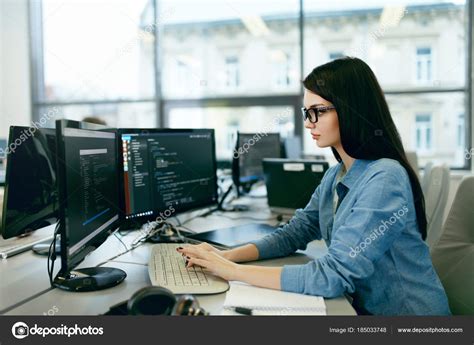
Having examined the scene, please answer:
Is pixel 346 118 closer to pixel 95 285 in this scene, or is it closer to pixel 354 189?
pixel 354 189

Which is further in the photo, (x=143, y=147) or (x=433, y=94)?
(x=433, y=94)

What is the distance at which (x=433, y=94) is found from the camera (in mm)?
4121

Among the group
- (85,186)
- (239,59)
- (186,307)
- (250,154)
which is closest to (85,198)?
(85,186)

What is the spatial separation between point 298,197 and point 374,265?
3.40 ft

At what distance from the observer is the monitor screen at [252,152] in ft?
8.02

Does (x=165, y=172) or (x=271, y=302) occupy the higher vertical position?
(x=165, y=172)

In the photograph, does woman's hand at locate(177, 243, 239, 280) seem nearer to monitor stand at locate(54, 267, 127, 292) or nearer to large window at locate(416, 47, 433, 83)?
monitor stand at locate(54, 267, 127, 292)

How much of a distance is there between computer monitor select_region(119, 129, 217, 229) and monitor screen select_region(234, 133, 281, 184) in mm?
594

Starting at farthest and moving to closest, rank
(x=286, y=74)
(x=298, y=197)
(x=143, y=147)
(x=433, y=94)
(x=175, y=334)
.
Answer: (x=286, y=74) < (x=433, y=94) < (x=298, y=197) < (x=143, y=147) < (x=175, y=334)

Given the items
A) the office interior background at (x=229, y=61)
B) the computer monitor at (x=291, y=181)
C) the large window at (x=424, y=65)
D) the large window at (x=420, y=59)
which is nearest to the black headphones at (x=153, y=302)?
the computer monitor at (x=291, y=181)

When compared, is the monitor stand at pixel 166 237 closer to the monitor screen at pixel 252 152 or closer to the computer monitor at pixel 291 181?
the computer monitor at pixel 291 181

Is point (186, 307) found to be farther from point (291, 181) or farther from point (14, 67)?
point (14, 67)

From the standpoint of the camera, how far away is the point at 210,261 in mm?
1043

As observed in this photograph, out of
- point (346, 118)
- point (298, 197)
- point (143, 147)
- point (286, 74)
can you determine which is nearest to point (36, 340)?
point (143, 147)
